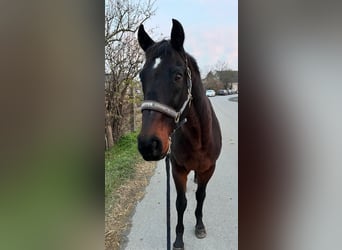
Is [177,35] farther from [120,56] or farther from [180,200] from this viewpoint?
[180,200]

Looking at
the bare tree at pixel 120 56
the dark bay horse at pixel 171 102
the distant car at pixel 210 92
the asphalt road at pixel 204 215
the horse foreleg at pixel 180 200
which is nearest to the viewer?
the dark bay horse at pixel 171 102

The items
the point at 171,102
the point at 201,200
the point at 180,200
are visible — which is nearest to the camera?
the point at 171,102

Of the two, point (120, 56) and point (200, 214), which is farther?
point (200, 214)

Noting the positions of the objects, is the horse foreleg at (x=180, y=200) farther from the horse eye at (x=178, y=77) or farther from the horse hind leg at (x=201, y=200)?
the horse eye at (x=178, y=77)

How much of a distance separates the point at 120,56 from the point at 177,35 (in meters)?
0.41

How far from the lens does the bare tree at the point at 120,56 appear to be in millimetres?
874

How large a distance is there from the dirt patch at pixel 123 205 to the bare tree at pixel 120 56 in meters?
0.30

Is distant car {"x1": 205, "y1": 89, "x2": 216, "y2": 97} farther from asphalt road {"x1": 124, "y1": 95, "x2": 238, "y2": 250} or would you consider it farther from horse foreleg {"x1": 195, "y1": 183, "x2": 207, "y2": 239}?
horse foreleg {"x1": 195, "y1": 183, "x2": 207, "y2": 239}

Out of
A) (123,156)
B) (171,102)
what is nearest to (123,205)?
(123,156)

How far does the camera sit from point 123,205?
4.13 ft

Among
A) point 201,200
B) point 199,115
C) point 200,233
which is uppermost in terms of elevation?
point 199,115

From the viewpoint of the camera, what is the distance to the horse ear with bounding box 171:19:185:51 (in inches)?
31.8

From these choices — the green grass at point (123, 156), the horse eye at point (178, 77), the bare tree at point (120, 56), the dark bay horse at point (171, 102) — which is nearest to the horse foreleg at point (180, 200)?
the dark bay horse at point (171, 102)
